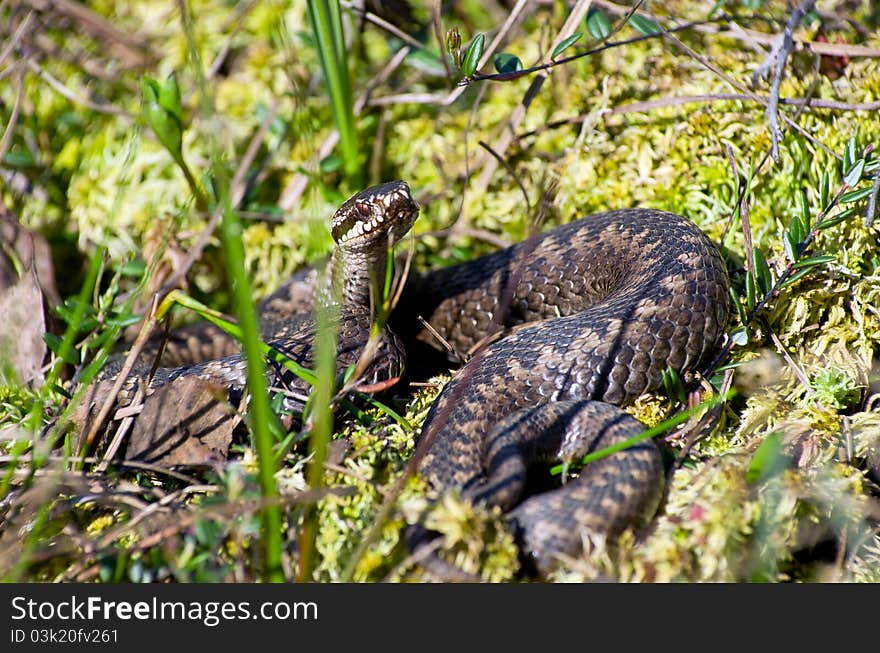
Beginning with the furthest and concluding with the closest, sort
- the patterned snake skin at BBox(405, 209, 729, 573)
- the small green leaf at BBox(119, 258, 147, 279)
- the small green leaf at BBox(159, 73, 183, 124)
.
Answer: the small green leaf at BBox(119, 258, 147, 279) → the small green leaf at BBox(159, 73, 183, 124) → the patterned snake skin at BBox(405, 209, 729, 573)

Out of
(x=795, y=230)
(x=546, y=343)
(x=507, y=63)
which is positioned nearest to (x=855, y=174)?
(x=795, y=230)

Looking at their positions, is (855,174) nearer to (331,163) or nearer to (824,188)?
(824,188)

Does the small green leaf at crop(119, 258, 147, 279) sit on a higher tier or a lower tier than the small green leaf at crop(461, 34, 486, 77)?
lower

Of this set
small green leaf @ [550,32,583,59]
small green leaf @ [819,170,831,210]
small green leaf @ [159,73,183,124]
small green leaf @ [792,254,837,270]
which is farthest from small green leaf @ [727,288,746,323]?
small green leaf @ [159,73,183,124]

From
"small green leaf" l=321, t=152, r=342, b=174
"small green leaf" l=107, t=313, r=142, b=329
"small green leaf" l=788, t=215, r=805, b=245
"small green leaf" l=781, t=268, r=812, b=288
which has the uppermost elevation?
"small green leaf" l=321, t=152, r=342, b=174

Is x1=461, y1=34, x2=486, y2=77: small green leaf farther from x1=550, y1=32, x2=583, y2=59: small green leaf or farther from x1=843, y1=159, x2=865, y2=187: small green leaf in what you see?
x1=843, y1=159, x2=865, y2=187: small green leaf

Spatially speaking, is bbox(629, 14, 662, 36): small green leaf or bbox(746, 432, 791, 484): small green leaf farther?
bbox(629, 14, 662, 36): small green leaf

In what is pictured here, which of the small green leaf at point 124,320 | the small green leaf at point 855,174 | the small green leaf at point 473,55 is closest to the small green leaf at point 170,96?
the small green leaf at point 124,320

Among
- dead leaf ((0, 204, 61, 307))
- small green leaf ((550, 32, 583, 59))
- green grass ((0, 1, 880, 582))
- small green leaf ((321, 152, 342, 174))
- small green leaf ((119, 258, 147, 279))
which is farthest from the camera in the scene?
small green leaf ((321, 152, 342, 174))
